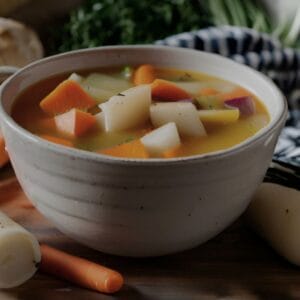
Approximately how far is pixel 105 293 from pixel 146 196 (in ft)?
0.68

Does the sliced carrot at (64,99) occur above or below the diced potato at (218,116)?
above

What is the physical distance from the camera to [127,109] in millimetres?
1396

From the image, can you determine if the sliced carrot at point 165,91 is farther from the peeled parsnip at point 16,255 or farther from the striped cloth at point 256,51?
the striped cloth at point 256,51

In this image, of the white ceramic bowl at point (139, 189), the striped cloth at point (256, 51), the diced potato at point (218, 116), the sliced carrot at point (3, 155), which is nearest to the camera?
the white ceramic bowl at point (139, 189)

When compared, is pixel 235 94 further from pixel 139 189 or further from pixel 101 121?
pixel 139 189

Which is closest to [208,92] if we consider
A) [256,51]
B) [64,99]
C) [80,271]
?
[64,99]

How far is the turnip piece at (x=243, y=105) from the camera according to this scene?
148 centimetres

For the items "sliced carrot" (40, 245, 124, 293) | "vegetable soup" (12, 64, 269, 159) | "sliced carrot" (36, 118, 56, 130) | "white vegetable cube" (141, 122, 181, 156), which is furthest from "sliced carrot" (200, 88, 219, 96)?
"sliced carrot" (40, 245, 124, 293)

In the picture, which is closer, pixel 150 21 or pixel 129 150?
pixel 129 150

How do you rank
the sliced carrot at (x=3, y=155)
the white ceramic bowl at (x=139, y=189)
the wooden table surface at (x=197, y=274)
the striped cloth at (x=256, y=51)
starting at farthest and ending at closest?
the striped cloth at (x=256, y=51)
the sliced carrot at (x=3, y=155)
the wooden table surface at (x=197, y=274)
the white ceramic bowl at (x=139, y=189)

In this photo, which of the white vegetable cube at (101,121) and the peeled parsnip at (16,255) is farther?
the white vegetable cube at (101,121)

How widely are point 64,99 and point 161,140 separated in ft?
0.86

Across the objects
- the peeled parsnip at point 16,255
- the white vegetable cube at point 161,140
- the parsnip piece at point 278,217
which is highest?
the white vegetable cube at point 161,140

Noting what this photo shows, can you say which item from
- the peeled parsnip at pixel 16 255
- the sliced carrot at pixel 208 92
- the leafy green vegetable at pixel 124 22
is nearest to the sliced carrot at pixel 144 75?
the sliced carrot at pixel 208 92
